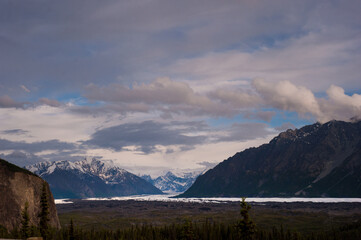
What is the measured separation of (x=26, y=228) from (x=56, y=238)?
35.1 m

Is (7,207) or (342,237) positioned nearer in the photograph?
(342,237)

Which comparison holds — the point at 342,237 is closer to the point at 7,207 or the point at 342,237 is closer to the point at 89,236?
the point at 89,236

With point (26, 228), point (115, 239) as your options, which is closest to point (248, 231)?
point (26, 228)

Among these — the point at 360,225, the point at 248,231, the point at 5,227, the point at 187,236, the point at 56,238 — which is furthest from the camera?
the point at 360,225

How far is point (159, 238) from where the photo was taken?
6427 inches

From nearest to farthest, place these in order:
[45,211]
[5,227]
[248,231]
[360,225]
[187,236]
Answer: [248,231]
[187,236]
[45,211]
[5,227]
[360,225]

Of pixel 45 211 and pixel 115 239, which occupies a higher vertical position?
pixel 45 211

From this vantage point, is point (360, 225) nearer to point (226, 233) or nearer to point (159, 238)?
point (226, 233)

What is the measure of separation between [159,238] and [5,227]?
77271 millimetres

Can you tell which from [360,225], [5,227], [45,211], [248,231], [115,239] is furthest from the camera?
[360,225]

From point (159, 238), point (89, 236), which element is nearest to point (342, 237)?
point (159, 238)

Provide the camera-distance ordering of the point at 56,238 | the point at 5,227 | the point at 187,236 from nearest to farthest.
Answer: the point at 187,236 < the point at 56,238 < the point at 5,227

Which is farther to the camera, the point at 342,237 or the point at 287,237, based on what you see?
the point at 342,237

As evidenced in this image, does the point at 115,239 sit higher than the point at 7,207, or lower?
lower
